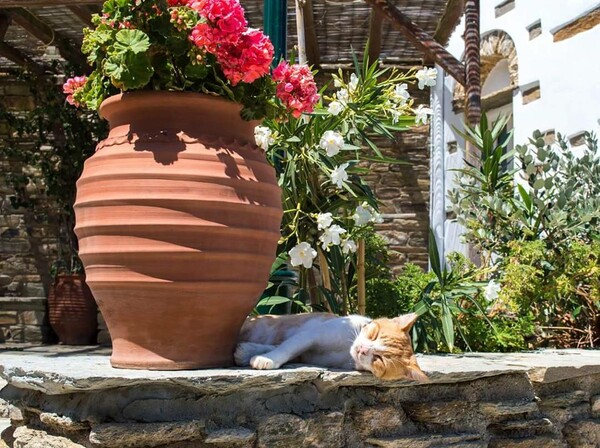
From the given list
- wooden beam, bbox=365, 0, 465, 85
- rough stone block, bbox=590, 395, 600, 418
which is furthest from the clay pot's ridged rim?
wooden beam, bbox=365, 0, 465, 85

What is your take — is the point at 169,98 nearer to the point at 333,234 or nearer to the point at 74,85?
the point at 74,85

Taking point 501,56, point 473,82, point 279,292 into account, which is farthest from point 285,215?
point 501,56

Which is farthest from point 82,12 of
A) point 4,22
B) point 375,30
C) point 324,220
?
point 324,220

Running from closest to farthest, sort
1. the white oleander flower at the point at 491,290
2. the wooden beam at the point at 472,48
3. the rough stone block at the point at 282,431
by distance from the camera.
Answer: the rough stone block at the point at 282,431
the white oleander flower at the point at 491,290
the wooden beam at the point at 472,48

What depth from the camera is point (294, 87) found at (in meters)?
2.00

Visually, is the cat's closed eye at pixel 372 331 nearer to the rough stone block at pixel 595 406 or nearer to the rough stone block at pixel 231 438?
the rough stone block at pixel 231 438

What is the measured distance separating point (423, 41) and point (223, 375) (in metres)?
4.43

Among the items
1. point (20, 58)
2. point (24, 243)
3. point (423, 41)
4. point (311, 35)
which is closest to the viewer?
point (423, 41)

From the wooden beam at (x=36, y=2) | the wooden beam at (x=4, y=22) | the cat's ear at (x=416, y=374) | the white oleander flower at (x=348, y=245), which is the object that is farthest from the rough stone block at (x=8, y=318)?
the cat's ear at (x=416, y=374)

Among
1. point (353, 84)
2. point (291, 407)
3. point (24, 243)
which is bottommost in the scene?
point (291, 407)

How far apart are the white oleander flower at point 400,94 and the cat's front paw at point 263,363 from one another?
1.33 metres

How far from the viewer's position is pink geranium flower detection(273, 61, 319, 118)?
1981 mm

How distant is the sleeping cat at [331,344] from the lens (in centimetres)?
174

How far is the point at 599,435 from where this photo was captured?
2279mm
